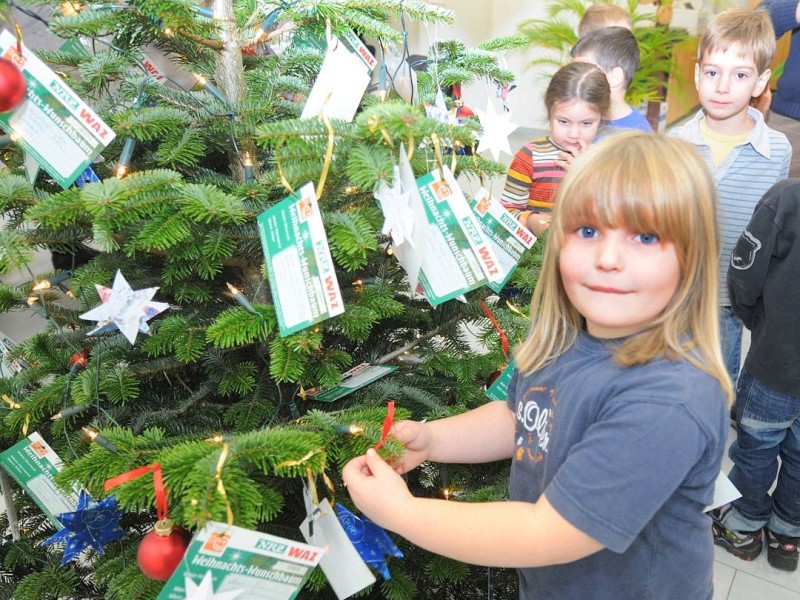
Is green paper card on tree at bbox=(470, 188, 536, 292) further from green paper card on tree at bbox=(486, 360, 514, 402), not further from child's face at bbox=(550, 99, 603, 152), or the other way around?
child's face at bbox=(550, 99, 603, 152)

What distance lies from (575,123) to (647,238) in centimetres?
129

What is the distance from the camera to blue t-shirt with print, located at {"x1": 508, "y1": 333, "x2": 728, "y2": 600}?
27.1 inches

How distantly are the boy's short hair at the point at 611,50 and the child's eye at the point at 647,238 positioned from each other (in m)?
1.71

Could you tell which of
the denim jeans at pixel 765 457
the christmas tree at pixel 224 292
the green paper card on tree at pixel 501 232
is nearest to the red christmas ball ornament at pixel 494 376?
the christmas tree at pixel 224 292

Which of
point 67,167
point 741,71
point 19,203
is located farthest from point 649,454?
point 741,71

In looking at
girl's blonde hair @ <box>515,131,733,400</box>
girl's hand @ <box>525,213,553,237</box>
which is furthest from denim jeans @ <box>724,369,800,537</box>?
girl's blonde hair @ <box>515,131,733,400</box>

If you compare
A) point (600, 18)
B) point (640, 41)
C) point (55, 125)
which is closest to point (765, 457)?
point (55, 125)

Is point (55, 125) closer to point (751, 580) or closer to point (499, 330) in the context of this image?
point (499, 330)

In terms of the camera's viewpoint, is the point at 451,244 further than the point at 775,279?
No

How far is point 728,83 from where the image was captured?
193cm

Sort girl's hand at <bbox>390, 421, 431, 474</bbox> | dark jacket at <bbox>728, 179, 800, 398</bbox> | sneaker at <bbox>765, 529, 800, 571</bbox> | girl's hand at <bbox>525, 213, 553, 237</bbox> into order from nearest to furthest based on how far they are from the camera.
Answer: girl's hand at <bbox>390, 421, 431, 474</bbox>, dark jacket at <bbox>728, 179, 800, 398</bbox>, girl's hand at <bbox>525, 213, 553, 237</bbox>, sneaker at <bbox>765, 529, 800, 571</bbox>

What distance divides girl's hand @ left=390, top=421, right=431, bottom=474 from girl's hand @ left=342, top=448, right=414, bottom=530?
10cm

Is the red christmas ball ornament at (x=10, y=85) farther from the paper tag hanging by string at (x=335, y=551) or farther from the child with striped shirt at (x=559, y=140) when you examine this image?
the child with striped shirt at (x=559, y=140)

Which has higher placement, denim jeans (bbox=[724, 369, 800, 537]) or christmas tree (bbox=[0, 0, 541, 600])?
christmas tree (bbox=[0, 0, 541, 600])
